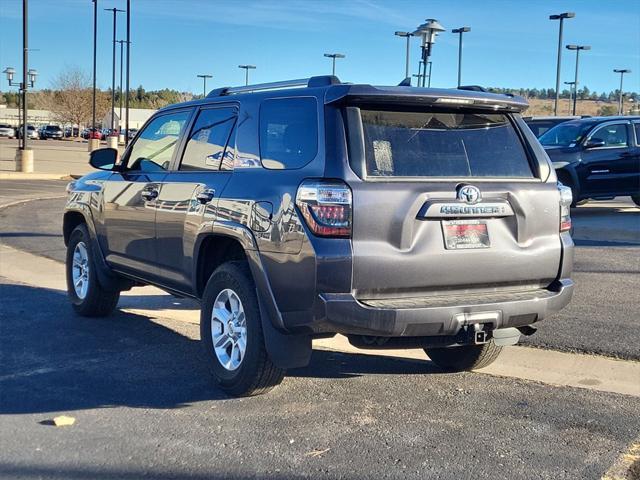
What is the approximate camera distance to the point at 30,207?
1827cm

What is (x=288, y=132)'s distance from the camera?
4.93m

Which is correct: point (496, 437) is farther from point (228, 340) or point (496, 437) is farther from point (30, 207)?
point (30, 207)

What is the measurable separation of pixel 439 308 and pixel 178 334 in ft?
10.3

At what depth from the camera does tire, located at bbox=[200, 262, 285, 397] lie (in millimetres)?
4895

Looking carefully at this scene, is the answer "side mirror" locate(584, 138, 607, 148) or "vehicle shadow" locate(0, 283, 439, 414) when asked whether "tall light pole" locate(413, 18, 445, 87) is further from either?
"vehicle shadow" locate(0, 283, 439, 414)

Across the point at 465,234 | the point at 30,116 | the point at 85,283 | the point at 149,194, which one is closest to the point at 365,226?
the point at 465,234

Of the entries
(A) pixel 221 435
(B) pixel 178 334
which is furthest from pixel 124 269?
(A) pixel 221 435

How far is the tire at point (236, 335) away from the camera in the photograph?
489 centimetres

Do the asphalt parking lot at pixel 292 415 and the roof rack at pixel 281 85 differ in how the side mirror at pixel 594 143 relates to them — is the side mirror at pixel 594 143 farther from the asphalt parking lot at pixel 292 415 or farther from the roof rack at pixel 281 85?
the roof rack at pixel 281 85

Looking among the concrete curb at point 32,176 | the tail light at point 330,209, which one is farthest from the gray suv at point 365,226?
the concrete curb at point 32,176

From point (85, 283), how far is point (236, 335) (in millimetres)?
2810

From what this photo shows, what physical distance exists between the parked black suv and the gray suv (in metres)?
10.7

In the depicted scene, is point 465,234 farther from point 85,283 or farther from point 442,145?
point 85,283

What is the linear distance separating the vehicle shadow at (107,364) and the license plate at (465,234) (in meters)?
1.56
